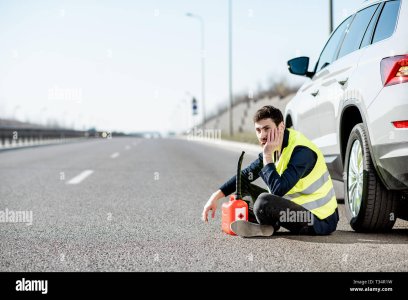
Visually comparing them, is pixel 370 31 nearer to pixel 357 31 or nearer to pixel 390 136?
pixel 357 31

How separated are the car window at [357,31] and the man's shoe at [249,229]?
2024 mm

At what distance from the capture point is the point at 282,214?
5.23 metres

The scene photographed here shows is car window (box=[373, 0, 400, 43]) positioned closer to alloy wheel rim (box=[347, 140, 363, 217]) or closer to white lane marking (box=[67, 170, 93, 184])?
alloy wheel rim (box=[347, 140, 363, 217])

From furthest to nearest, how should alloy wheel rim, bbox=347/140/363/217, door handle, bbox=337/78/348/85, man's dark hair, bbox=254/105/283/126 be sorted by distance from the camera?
1. door handle, bbox=337/78/348/85
2. alloy wheel rim, bbox=347/140/363/217
3. man's dark hair, bbox=254/105/283/126

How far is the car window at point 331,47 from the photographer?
22.5 feet

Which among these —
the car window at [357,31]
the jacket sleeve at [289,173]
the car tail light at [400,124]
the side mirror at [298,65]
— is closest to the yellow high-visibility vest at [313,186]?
the jacket sleeve at [289,173]

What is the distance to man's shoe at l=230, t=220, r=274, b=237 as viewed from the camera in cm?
536

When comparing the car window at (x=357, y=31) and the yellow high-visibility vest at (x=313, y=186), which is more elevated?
the car window at (x=357, y=31)

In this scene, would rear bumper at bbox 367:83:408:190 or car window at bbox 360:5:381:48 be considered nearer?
rear bumper at bbox 367:83:408:190

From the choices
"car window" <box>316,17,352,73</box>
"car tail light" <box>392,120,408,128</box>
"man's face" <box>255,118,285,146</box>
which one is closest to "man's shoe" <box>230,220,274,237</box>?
"man's face" <box>255,118,285,146</box>

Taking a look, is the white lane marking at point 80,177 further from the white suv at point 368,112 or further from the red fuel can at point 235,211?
the red fuel can at point 235,211

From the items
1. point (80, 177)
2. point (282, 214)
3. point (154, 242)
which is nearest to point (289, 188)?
point (282, 214)

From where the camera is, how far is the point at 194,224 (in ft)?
20.6
